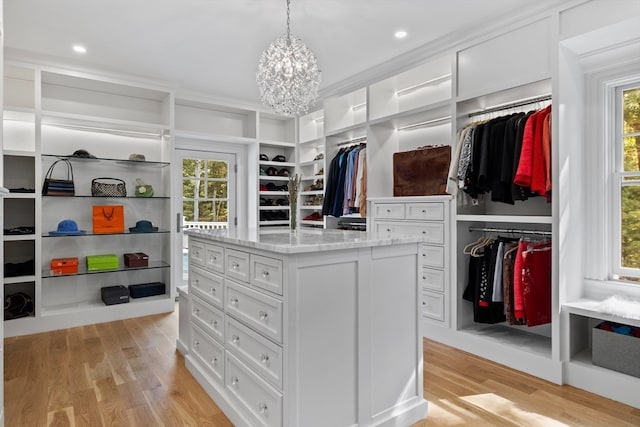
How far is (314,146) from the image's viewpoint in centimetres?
542

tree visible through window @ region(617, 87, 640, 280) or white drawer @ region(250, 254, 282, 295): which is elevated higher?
tree visible through window @ region(617, 87, 640, 280)

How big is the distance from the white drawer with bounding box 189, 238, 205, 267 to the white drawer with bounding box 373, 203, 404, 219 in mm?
1888

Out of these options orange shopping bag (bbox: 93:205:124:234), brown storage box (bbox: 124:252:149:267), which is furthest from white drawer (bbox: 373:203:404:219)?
orange shopping bag (bbox: 93:205:124:234)

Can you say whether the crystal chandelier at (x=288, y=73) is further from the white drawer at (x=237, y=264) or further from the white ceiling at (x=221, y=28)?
the white drawer at (x=237, y=264)

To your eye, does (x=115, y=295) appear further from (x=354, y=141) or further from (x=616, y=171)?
(x=616, y=171)

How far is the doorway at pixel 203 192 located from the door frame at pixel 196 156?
13mm

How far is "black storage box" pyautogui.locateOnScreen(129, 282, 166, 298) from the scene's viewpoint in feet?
14.1

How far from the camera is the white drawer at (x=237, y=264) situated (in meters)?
2.04

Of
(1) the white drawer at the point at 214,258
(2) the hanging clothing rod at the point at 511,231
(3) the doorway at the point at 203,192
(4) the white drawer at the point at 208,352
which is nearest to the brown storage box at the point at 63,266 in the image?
(3) the doorway at the point at 203,192

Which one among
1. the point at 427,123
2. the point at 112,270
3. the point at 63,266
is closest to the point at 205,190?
the point at 112,270

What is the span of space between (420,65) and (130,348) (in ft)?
11.8

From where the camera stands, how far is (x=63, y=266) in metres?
3.86

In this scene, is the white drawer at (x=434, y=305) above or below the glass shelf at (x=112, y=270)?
below

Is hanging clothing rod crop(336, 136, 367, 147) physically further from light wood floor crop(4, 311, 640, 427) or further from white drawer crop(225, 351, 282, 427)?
white drawer crop(225, 351, 282, 427)
